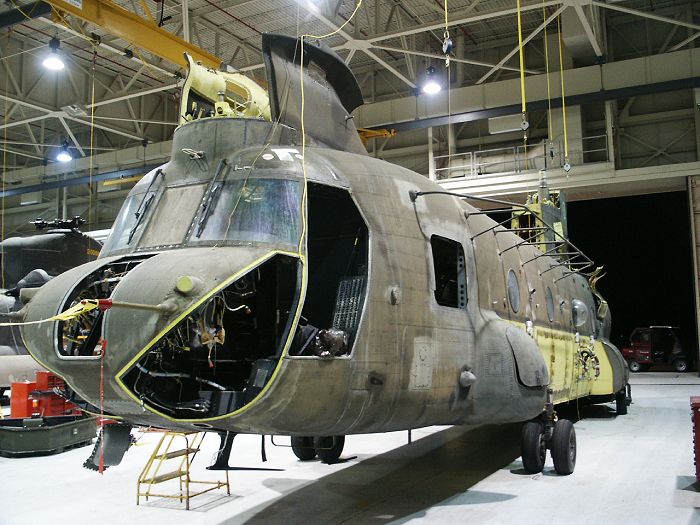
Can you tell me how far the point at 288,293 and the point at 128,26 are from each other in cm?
1408

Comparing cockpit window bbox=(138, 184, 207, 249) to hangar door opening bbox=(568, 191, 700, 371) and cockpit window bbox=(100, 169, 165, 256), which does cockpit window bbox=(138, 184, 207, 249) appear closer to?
cockpit window bbox=(100, 169, 165, 256)

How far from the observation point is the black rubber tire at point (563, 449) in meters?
9.47

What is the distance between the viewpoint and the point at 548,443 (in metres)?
9.68

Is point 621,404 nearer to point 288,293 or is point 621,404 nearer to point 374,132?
point 288,293

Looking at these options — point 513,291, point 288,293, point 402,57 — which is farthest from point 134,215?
point 402,57

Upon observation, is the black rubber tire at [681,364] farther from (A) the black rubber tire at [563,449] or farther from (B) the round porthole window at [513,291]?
(B) the round porthole window at [513,291]

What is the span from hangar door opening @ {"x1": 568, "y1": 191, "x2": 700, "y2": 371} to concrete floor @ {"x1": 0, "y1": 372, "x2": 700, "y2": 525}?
59.1 ft

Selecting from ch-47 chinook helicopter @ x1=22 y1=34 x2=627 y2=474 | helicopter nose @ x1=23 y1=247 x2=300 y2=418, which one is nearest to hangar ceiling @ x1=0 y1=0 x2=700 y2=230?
ch-47 chinook helicopter @ x1=22 y1=34 x2=627 y2=474

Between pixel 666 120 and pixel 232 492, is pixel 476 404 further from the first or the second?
pixel 666 120

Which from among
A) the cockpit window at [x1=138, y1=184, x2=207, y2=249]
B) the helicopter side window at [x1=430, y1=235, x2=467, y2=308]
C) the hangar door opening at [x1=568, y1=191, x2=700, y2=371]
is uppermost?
the hangar door opening at [x1=568, y1=191, x2=700, y2=371]

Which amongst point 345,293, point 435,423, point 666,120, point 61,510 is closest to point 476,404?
point 435,423

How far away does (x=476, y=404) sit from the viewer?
25.0 feet

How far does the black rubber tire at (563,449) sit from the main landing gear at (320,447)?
3.21m

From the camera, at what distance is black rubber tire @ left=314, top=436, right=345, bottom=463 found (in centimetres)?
973
